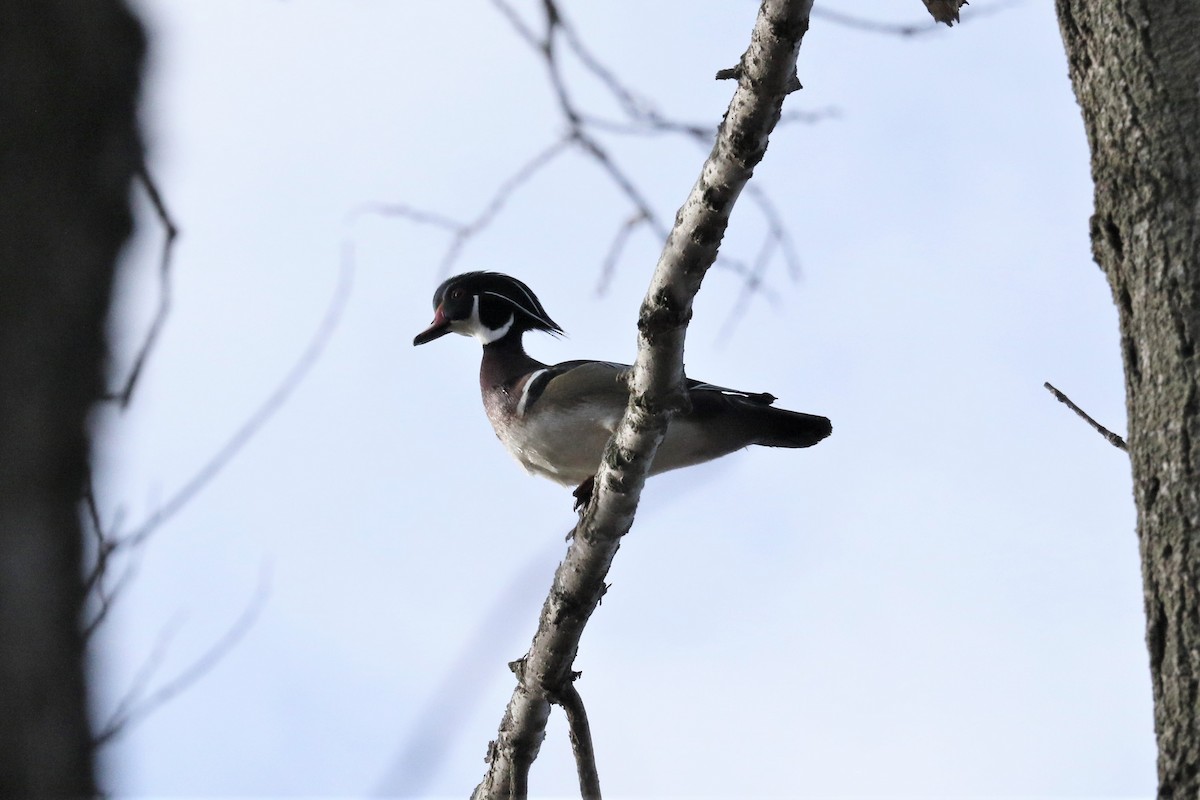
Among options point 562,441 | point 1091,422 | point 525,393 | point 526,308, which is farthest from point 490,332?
point 1091,422

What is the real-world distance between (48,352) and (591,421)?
114 inches

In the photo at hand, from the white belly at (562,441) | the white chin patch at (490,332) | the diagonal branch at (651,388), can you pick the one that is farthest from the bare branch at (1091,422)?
the white chin patch at (490,332)

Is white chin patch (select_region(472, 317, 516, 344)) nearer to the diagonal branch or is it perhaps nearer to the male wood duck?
the male wood duck

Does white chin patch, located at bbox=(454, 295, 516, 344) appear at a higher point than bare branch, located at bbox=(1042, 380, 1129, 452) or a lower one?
higher

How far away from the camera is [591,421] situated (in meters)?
3.90

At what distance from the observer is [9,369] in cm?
100

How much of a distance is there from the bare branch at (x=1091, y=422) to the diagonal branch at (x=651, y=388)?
0.81m

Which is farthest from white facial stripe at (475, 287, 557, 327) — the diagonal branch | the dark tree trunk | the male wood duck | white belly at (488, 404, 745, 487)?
the dark tree trunk

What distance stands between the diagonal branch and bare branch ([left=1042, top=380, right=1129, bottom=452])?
81 centimetres

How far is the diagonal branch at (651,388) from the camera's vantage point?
2.23m

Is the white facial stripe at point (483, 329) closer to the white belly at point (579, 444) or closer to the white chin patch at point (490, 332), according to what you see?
the white chin patch at point (490, 332)

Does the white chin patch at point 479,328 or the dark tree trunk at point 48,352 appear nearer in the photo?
the dark tree trunk at point 48,352

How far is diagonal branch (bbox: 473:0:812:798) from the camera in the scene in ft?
7.32

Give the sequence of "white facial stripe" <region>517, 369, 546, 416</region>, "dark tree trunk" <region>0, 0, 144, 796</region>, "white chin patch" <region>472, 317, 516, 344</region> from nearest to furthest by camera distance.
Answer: "dark tree trunk" <region>0, 0, 144, 796</region>
"white facial stripe" <region>517, 369, 546, 416</region>
"white chin patch" <region>472, 317, 516, 344</region>
